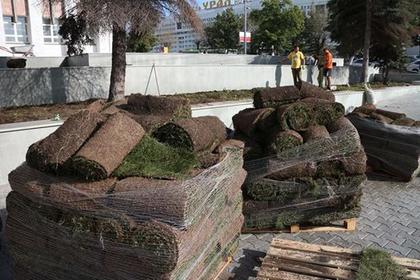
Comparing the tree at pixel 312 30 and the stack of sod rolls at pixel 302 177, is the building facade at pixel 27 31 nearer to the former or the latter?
the stack of sod rolls at pixel 302 177

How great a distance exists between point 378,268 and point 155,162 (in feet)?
8.16

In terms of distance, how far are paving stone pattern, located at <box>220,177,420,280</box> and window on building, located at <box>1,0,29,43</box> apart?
1184 inches

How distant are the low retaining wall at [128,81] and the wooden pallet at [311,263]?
779 centimetres

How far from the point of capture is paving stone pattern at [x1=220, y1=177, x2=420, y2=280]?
463 cm

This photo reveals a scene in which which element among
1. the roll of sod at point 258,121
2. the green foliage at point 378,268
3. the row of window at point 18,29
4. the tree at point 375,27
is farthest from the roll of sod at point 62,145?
the row of window at point 18,29

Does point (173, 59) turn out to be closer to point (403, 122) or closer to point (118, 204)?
point (403, 122)

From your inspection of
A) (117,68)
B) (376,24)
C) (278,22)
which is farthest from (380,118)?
(278,22)

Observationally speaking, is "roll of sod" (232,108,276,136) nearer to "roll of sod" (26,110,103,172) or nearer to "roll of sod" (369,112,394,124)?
"roll of sod" (26,110,103,172)

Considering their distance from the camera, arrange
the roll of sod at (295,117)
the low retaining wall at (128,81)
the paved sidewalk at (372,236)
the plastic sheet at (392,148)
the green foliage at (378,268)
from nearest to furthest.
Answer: the green foliage at (378,268)
the paved sidewalk at (372,236)
the roll of sod at (295,117)
the plastic sheet at (392,148)
the low retaining wall at (128,81)

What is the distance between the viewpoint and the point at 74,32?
10.8 metres

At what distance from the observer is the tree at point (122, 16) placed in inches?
328

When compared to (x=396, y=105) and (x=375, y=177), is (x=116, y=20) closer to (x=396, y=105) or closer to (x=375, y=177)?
(x=375, y=177)

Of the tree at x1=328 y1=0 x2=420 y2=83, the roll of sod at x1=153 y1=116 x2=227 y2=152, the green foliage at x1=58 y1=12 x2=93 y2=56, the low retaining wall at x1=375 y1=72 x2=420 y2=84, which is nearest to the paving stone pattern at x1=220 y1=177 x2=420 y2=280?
the roll of sod at x1=153 y1=116 x2=227 y2=152

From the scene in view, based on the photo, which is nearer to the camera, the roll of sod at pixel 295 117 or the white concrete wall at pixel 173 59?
the roll of sod at pixel 295 117
